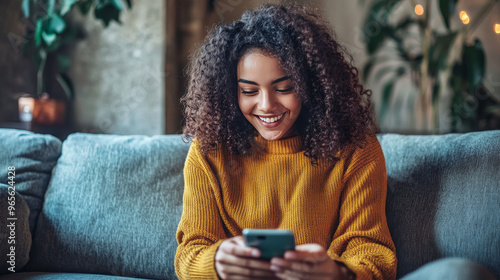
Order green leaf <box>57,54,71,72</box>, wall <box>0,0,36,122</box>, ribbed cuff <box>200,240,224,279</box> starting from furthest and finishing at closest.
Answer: green leaf <box>57,54,71,72</box> → wall <box>0,0,36,122</box> → ribbed cuff <box>200,240,224,279</box>

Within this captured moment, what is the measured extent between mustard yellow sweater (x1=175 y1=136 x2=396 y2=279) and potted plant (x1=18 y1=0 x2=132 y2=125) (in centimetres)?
124

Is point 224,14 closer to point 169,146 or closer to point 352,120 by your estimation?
point 169,146

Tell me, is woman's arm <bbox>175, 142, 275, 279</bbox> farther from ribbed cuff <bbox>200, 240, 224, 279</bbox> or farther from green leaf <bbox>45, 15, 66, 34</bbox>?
green leaf <bbox>45, 15, 66, 34</bbox>

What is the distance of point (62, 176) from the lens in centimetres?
148

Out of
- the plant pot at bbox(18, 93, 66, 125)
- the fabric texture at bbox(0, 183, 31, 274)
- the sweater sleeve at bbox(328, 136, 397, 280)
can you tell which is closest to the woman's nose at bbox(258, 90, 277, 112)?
the sweater sleeve at bbox(328, 136, 397, 280)

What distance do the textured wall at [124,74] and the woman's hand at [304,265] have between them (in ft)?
6.17

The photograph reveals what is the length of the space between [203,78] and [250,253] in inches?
19.7

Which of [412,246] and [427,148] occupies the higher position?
[427,148]

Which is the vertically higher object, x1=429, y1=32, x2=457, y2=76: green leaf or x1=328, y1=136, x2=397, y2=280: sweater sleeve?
x1=429, y1=32, x2=457, y2=76: green leaf

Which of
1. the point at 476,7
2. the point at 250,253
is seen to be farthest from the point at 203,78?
the point at 476,7

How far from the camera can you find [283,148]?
1.17 m

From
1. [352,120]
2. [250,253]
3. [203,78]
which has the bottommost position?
[250,253]

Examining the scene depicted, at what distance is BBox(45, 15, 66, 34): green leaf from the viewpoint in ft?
6.88

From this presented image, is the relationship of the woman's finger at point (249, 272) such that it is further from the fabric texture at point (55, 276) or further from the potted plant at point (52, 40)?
the potted plant at point (52, 40)
